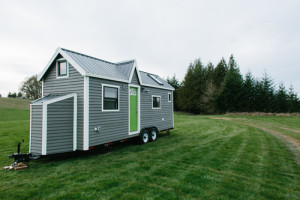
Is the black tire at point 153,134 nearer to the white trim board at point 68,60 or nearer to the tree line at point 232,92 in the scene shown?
the white trim board at point 68,60

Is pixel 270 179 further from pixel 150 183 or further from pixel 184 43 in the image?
pixel 184 43

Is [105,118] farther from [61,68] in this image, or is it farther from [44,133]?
[61,68]

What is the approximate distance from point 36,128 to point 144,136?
5529 mm

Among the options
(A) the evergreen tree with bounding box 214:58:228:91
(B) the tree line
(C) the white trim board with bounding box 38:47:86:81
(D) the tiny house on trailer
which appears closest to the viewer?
(D) the tiny house on trailer

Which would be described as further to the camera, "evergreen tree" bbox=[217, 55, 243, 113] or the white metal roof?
"evergreen tree" bbox=[217, 55, 243, 113]

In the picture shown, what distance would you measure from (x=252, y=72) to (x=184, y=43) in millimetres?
25461

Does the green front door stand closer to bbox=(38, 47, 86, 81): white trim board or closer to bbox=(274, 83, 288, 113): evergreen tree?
bbox=(38, 47, 86, 81): white trim board

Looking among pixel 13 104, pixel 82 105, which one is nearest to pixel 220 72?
pixel 82 105

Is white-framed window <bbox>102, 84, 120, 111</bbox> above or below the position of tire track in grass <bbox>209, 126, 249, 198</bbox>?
above

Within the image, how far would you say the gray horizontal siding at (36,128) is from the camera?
6.03 m

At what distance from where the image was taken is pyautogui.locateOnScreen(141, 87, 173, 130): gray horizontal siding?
1029 cm

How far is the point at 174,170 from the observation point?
5215mm

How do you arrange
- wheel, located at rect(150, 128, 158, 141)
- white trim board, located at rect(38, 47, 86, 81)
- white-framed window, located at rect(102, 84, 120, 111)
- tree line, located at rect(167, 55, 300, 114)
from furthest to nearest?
tree line, located at rect(167, 55, 300, 114) < wheel, located at rect(150, 128, 158, 141) < white-framed window, located at rect(102, 84, 120, 111) < white trim board, located at rect(38, 47, 86, 81)

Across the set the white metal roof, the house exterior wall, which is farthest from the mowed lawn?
the white metal roof
